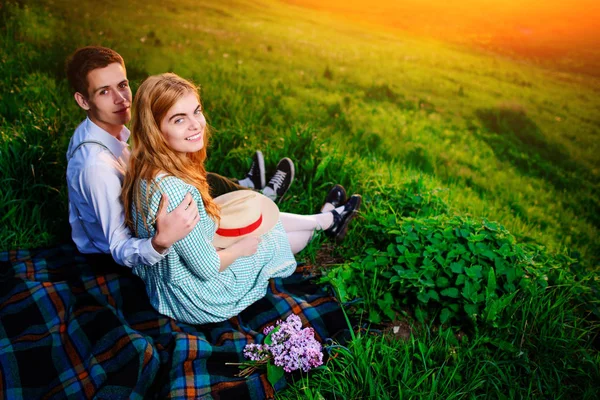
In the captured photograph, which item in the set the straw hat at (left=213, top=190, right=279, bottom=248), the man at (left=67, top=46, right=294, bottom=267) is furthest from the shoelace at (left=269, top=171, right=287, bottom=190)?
the man at (left=67, top=46, right=294, bottom=267)

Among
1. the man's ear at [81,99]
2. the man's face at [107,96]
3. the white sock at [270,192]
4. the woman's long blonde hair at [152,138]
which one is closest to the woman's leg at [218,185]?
the white sock at [270,192]

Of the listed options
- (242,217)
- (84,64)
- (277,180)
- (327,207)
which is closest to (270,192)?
(277,180)

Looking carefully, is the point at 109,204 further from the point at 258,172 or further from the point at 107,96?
the point at 258,172

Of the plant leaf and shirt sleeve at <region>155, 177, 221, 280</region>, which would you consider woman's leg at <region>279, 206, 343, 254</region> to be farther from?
the plant leaf

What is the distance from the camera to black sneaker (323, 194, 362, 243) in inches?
133

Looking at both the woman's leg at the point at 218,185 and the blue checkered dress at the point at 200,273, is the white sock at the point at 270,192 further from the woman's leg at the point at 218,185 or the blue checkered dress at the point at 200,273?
the blue checkered dress at the point at 200,273

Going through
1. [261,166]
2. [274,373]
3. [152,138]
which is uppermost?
[152,138]

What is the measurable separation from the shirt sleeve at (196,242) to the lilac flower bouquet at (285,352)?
46cm

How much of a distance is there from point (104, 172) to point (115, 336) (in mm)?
876

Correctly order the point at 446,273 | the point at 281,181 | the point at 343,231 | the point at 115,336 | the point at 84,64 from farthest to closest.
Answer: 1. the point at 281,181
2. the point at 343,231
3. the point at 446,273
4. the point at 84,64
5. the point at 115,336

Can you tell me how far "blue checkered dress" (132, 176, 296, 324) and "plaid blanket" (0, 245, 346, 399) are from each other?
0.11 metres

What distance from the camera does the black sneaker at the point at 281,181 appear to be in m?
3.74

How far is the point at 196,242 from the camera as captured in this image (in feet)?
6.75

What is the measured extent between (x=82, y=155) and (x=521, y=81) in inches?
192
